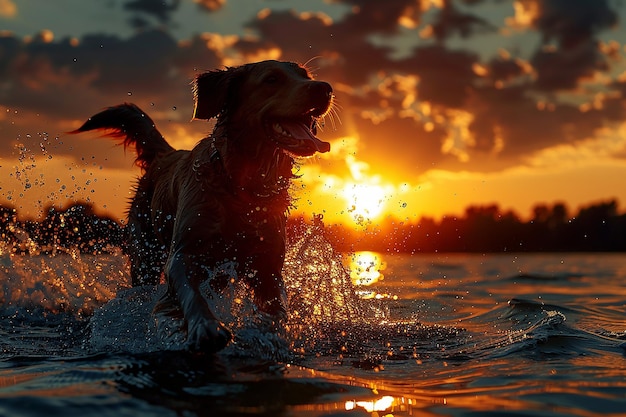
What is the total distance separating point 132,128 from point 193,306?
376 cm

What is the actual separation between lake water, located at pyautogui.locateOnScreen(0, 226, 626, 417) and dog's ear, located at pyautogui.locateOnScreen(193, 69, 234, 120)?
1.49 meters

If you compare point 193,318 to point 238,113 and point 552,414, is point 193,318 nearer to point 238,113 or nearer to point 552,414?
point 238,113

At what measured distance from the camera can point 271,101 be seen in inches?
201

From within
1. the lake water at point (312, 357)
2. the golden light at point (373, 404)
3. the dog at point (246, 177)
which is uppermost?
the dog at point (246, 177)

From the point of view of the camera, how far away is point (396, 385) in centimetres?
384

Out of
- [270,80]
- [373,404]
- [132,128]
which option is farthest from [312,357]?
[132,128]

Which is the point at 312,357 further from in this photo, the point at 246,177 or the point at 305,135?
the point at 305,135

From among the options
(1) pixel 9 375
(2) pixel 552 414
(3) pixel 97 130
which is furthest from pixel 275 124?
(3) pixel 97 130

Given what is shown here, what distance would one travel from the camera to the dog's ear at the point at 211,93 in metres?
5.29

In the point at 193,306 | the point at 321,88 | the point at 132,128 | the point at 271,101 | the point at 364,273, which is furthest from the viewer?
the point at 364,273

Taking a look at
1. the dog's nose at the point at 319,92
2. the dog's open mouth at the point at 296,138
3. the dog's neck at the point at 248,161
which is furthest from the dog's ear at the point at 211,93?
the dog's nose at the point at 319,92

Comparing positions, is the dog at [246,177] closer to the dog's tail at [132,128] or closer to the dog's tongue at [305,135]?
the dog's tongue at [305,135]

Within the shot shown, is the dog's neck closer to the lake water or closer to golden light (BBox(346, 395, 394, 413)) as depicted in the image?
the lake water

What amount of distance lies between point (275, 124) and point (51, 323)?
3.57 m
